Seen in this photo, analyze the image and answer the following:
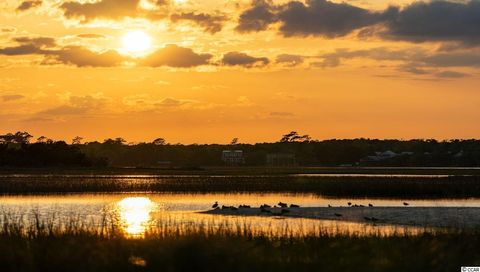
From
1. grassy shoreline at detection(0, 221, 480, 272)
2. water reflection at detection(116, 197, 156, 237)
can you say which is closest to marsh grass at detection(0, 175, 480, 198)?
water reflection at detection(116, 197, 156, 237)

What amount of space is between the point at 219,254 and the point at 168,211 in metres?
27.1

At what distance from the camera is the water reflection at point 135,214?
114ft

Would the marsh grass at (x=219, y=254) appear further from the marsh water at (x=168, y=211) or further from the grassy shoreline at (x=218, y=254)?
the marsh water at (x=168, y=211)

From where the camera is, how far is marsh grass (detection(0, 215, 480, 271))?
1992 centimetres

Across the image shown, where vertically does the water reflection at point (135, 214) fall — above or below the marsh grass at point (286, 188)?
below

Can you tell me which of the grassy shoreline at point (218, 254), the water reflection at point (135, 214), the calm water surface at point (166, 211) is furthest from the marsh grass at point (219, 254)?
the water reflection at point (135, 214)

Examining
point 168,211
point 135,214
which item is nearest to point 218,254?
point 135,214

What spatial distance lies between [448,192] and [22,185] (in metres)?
39.0

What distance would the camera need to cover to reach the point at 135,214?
45812mm

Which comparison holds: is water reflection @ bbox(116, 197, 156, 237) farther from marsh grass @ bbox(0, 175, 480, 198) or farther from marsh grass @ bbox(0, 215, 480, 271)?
marsh grass @ bbox(0, 175, 480, 198)

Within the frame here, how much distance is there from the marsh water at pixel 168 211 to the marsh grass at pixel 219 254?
4829mm

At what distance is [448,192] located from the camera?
6781 centimetres

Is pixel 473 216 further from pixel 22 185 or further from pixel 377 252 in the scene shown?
pixel 22 185

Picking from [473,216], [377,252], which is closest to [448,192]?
[473,216]
